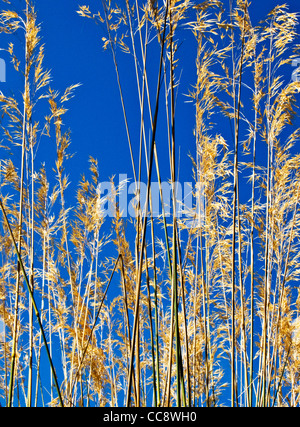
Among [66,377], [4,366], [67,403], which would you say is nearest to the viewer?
[67,403]

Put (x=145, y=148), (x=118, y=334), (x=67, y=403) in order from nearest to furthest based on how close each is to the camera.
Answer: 1. (x=145, y=148)
2. (x=67, y=403)
3. (x=118, y=334)

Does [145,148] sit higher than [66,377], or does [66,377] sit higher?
[145,148]

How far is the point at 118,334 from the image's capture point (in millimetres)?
3428

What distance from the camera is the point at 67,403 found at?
2574mm

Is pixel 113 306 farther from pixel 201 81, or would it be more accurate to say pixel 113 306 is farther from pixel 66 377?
pixel 201 81

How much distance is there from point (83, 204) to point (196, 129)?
1.04 meters

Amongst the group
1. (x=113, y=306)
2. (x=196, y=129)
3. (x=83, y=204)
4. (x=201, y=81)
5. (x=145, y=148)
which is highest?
(x=201, y=81)

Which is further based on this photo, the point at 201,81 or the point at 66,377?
the point at 66,377

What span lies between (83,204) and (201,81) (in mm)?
1248

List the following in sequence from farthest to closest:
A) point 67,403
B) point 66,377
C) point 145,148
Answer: point 66,377 → point 67,403 → point 145,148
